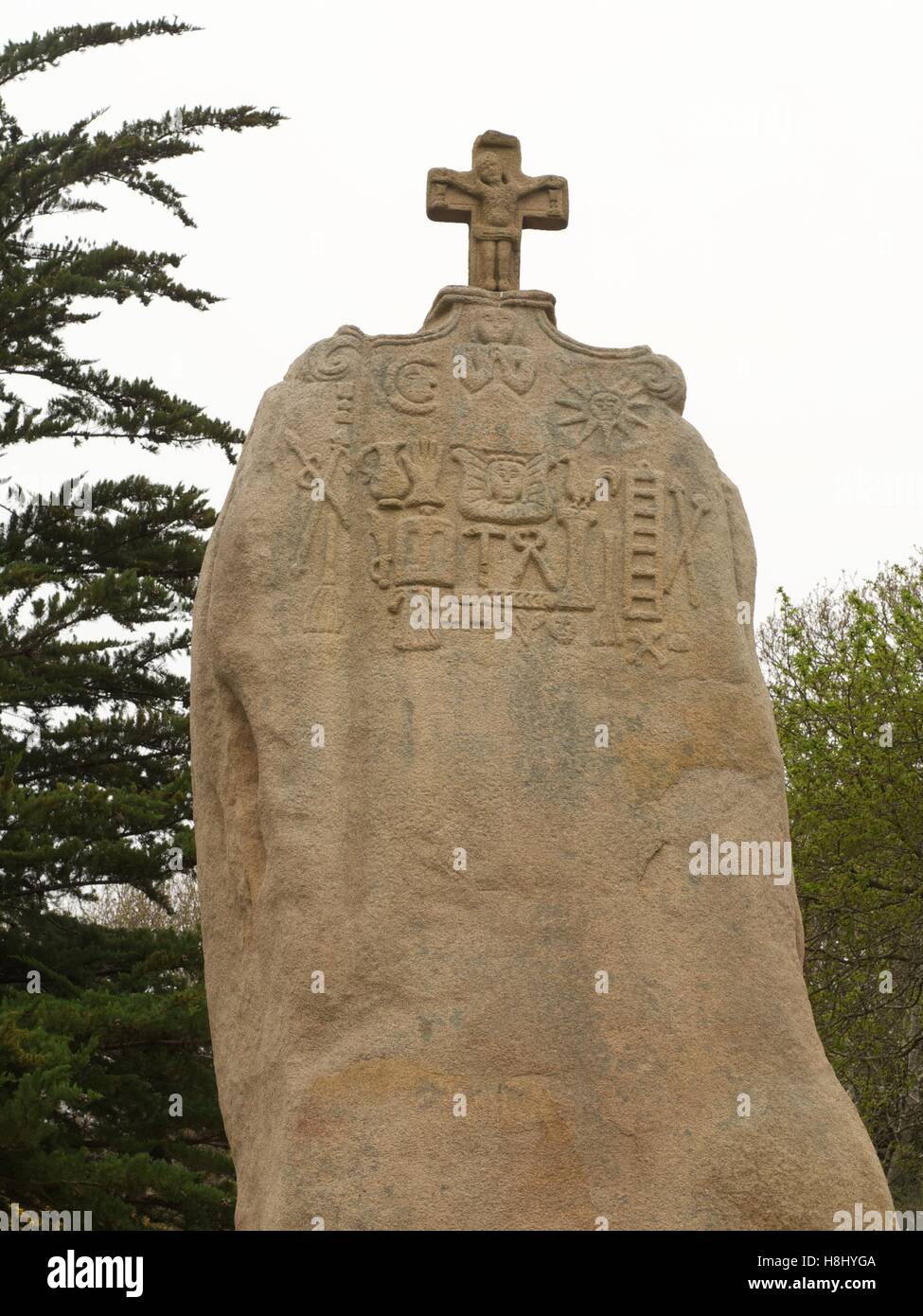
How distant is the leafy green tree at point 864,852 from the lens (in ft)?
48.6

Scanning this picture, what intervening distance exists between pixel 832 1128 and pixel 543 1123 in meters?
0.80

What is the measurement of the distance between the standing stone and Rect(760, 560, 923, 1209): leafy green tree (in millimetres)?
9828

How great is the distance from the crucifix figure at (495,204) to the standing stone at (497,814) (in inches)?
14.5

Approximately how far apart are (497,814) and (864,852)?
1083 centimetres

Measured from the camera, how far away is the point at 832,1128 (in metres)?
4.80

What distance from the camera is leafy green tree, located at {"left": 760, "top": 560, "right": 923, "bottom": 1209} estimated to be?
14.8 m

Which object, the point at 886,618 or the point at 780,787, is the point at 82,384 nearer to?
the point at 780,787

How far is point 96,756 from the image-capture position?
35.6 feet

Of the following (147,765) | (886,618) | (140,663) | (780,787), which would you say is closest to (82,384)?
(140,663)

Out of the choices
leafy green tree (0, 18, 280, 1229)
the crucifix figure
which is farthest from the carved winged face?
leafy green tree (0, 18, 280, 1229)
